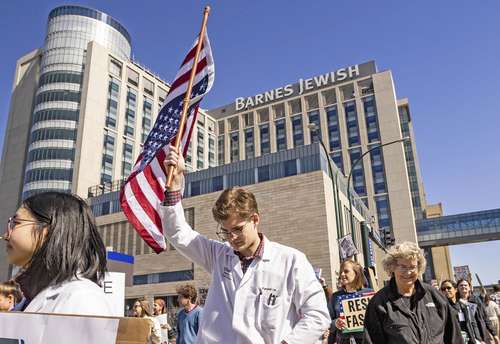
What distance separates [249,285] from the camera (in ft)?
9.61

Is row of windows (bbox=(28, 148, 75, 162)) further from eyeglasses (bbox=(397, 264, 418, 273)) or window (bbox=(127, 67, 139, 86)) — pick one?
eyeglasses (bbox=(397, 264, 418, 273))

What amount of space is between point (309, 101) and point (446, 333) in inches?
3592

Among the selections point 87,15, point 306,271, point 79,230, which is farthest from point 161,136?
point 87,15

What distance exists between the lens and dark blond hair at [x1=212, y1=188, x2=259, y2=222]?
297 centimetres

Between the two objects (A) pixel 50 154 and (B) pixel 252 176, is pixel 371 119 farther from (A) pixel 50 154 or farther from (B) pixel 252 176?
(A) pixel 50 154

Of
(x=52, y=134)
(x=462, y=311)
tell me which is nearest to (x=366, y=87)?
(x=52, y=134)

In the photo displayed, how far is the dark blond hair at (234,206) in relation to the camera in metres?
2.97

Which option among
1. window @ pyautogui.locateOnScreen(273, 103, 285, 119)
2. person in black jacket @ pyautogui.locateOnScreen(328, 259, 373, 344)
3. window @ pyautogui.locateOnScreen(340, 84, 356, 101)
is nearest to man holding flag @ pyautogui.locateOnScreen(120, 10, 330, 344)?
person in black jacket @ pyautogui.locateOnScreen(328, 259, 373, 344)

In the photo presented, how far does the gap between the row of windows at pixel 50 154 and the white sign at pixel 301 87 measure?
4618cm

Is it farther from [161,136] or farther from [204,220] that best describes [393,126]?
[161,136]

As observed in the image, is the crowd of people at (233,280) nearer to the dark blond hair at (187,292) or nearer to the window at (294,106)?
the dark blond hair at (187,292)

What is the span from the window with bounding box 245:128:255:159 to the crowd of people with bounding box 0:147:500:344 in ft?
298

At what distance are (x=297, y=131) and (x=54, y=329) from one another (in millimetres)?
91529

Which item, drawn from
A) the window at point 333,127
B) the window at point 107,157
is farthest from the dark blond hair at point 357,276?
the window at point 333,127
